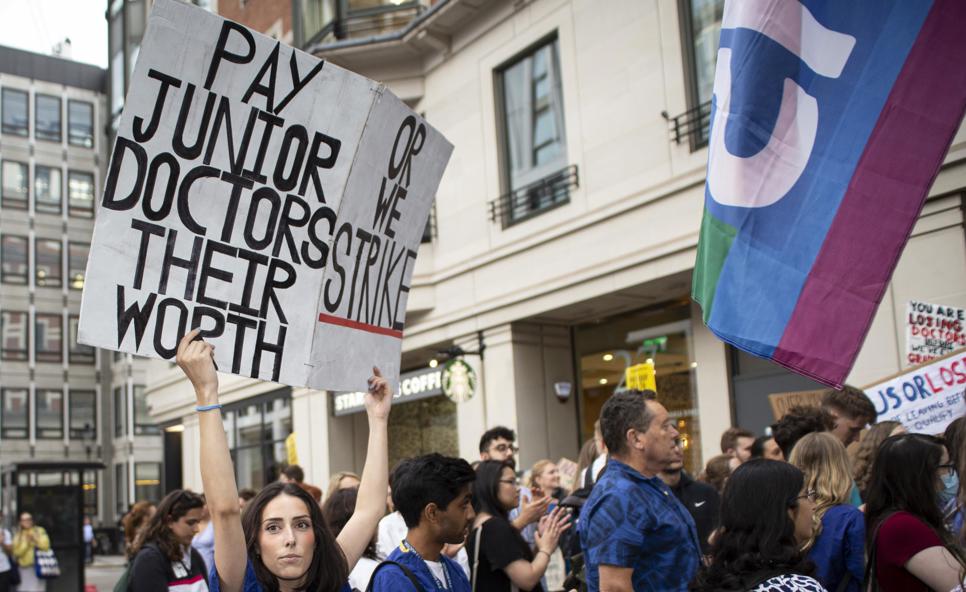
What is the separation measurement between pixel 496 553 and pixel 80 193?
174 ft

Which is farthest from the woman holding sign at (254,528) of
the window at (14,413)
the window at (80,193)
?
the window at (80,193)

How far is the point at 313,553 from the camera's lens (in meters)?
3.58

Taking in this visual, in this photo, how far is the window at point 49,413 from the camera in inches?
2051

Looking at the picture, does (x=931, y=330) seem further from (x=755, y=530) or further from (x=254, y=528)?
(x=254, y=528)

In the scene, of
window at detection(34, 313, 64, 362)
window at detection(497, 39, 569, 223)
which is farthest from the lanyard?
window at detection(34, 313, 64, 362)

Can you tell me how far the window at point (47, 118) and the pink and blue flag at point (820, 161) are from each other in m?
55.1

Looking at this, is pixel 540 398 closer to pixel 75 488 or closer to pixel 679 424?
pixel 679 424

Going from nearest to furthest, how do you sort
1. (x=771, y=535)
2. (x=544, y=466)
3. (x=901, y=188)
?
(x=771, y=535) → (x=901, y=188) → (x=544, y=466)

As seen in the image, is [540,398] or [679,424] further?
[540,398]

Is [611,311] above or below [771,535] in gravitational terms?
above

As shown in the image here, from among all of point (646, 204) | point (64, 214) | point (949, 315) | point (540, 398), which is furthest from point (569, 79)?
point (64, 214)

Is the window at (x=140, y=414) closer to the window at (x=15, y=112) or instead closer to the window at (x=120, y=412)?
the window at (x=120, y=412)

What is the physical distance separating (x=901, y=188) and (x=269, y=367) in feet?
8.55

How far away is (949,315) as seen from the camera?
8891mm
